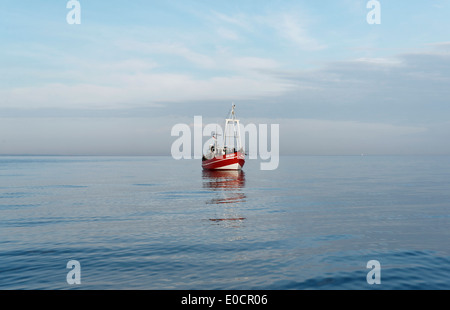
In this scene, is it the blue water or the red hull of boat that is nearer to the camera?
the blue water

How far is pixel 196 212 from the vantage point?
→ 3241 centimetres

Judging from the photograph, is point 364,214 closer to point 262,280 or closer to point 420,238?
point 420,238

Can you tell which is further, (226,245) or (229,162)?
(229,162)

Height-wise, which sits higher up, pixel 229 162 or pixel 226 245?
pixel 229 162

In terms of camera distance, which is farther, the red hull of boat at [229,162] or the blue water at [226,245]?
the red hull of boat at [229,162]

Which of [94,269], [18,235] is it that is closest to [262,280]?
[94,269]

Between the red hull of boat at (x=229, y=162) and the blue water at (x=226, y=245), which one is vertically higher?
the red hull of boat at (x=229, y=162)

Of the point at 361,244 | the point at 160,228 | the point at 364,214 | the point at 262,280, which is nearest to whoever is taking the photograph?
the point at 262,280

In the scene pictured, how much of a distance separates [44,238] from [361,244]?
19.4m

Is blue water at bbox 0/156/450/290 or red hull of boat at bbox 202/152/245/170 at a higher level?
red hull of boat at bbox 202/152/245/170
